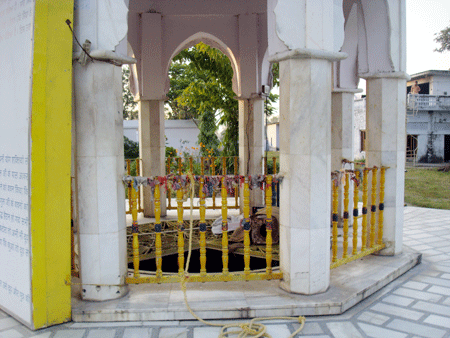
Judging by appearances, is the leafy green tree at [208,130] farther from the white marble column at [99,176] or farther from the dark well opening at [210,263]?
the white marble column at [99,176]

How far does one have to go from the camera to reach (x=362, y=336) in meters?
3.44

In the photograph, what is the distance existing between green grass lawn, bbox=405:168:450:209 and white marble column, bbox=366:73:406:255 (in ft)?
22.0

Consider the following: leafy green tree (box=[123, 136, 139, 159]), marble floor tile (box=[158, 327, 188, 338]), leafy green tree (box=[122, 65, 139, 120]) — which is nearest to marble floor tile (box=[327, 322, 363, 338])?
marble floor tile (box=[158, 327, 188, 338])

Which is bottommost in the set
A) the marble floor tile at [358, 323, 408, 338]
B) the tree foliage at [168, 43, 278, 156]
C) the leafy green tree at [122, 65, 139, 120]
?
the marble floor tile at [358, 323, 408, 338]

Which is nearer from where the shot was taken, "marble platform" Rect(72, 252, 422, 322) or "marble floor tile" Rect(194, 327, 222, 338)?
"marble floor tile" Rect(194, 327, 222, 338)

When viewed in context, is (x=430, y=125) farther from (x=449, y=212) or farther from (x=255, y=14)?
(x=255, y=14)

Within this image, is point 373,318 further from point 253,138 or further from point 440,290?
point 253,138

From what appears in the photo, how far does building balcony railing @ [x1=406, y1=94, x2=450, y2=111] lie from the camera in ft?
82.0

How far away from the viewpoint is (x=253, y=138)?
27.6 feet

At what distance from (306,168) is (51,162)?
2300mm

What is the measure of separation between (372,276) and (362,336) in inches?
49.6

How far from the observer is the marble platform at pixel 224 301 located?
3.73 meters

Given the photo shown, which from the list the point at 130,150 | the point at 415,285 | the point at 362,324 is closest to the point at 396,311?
the point at 362,324

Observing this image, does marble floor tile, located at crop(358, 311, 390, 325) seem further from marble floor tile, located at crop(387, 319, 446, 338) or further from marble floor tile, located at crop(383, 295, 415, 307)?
marble floor tile, located at crop(383, 295, 415, 307)
